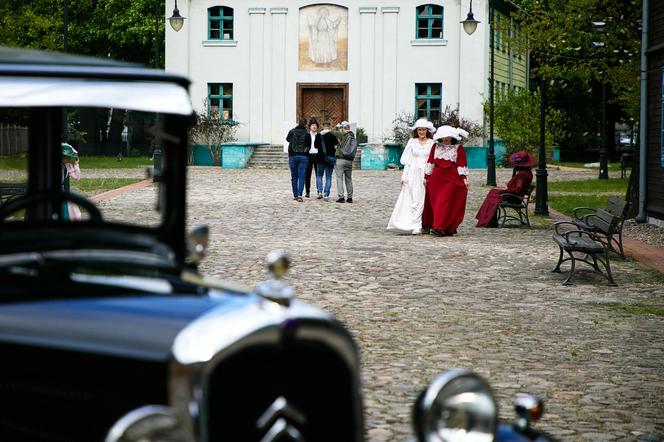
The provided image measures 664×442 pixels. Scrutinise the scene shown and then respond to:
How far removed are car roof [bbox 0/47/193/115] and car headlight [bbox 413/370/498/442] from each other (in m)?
1.68

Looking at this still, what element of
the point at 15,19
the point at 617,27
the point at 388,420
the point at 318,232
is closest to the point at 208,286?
the point at 388,420

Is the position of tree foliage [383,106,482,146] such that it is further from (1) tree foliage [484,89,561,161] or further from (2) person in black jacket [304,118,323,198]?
(2) person in black jacket [304,118,323,198]

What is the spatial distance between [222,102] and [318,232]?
106ft

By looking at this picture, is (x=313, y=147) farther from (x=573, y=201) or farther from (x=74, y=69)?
(x=74, y=69)

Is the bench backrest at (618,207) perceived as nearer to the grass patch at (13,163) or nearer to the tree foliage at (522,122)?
the grass patch at (13,163)

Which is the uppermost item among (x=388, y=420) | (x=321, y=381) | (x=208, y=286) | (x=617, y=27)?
(x=617, y=27)

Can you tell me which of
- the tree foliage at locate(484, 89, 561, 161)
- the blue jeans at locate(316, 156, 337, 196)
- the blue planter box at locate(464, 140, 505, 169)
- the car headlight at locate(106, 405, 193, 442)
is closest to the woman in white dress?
the blue jeans at locate(316, 156, 337, 196)

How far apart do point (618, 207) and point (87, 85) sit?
39.4 ft

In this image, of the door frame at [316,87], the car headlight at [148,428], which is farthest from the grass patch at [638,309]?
the door frame at [316,87]

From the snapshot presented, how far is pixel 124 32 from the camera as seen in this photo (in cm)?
6103

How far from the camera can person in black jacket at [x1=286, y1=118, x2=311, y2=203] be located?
91.9ft

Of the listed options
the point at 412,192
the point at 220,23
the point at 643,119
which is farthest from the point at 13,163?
the point at 220,23

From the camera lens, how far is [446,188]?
66.1ft

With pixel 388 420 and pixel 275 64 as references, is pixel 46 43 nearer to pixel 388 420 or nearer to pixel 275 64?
pixel 275 64
